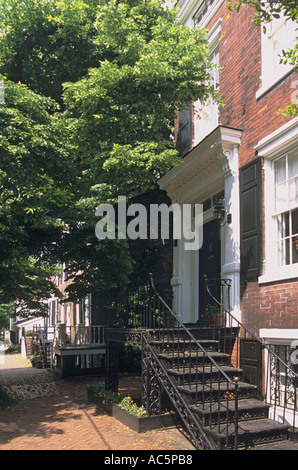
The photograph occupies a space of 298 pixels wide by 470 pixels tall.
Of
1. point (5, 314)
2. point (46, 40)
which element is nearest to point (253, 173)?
point (46, 40)

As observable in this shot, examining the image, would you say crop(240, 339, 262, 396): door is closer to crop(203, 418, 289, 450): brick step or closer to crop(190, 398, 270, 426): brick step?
crop(190, 398, 270, 426): brick step

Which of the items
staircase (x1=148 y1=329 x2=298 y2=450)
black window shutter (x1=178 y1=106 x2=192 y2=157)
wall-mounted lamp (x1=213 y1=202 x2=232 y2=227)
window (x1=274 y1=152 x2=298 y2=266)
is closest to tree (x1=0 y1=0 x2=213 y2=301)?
wall-mounted lamp (x1=213 y1=202 x2=232 y2=227)

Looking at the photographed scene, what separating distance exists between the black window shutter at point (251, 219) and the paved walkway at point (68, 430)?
120 inches

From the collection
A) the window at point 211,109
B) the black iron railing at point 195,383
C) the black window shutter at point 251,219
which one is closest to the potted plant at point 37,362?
the black iron railing at point 195,383

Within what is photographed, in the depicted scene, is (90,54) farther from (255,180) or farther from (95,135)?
(255,180)

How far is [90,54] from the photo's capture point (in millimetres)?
10562

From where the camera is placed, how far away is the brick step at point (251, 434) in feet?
16.8

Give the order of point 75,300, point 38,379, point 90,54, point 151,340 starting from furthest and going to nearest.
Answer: point 38,379
point 75,300
point 90,54
point 151,340

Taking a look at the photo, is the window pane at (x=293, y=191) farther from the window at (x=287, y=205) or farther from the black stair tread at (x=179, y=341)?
the black stair tread at (x=179, y=341)

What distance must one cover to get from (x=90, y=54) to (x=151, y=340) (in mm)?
7214

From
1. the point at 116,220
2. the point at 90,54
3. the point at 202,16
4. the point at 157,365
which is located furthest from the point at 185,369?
the point at 202,16

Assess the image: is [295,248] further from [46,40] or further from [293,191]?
[46,40]

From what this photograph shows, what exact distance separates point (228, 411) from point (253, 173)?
4.29m

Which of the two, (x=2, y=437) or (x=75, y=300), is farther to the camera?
(x=75, y=300)
